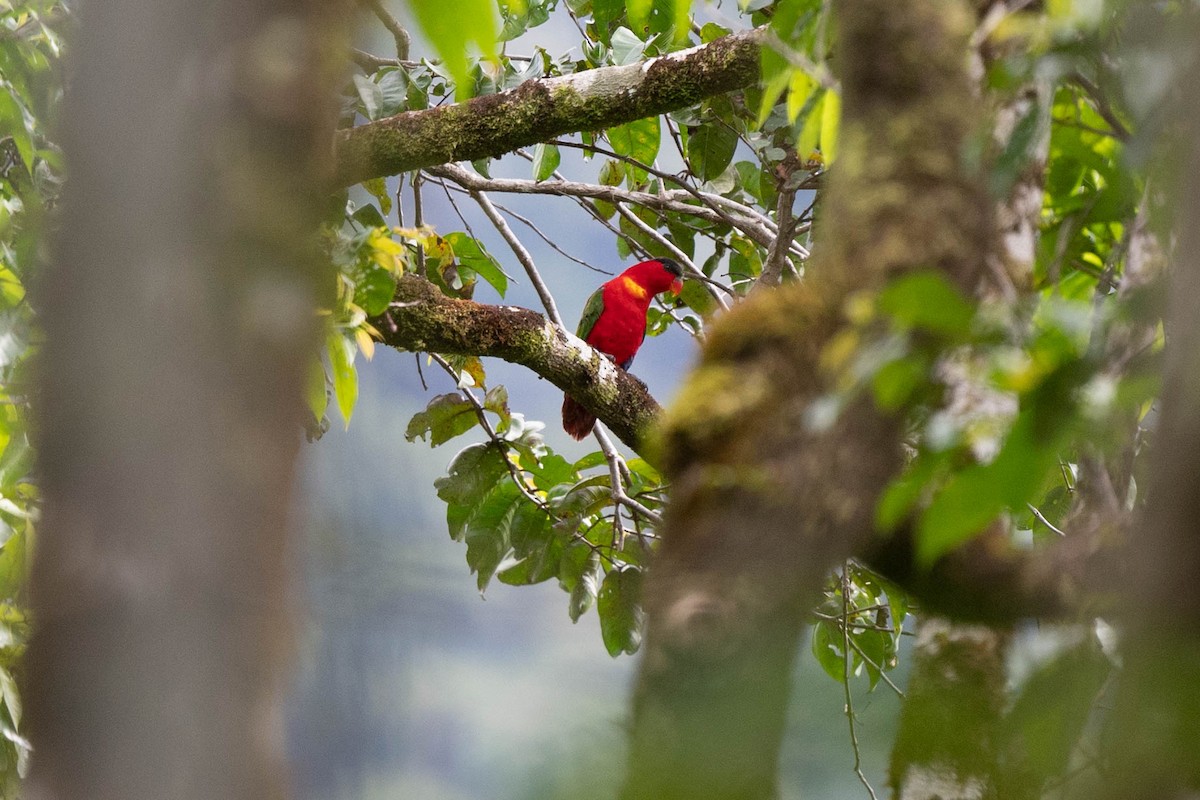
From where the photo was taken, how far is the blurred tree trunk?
1.26ft

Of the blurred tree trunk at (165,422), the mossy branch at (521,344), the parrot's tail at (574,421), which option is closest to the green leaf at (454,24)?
the blurred tree trunk at (165,422)

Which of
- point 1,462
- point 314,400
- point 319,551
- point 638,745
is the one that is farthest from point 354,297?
point 638,745

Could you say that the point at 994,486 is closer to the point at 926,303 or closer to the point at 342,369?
the point at 926,303

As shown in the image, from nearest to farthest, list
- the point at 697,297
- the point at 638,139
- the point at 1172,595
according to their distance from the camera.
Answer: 1. the point at 1172,595
2. the point at 638,139
3. the point at 697,297

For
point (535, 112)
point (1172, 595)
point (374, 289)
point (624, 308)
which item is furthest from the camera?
point (624, 308)

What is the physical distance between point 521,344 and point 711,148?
2.68 ft

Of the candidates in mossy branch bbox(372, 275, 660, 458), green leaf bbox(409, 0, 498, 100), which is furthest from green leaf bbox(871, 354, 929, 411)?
mossy branch bbox(372, 275, 660, 458)

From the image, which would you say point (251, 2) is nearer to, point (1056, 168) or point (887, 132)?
point (887, 132)

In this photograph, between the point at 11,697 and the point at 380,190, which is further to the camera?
the point at 380,190

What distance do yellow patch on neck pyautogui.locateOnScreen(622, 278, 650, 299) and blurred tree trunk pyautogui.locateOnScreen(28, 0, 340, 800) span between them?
3.78m

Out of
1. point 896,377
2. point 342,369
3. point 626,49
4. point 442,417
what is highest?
point 626,49

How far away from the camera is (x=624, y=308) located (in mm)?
4266

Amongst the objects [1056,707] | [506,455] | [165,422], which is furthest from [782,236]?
[165,422]

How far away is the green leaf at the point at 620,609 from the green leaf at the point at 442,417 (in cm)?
54
